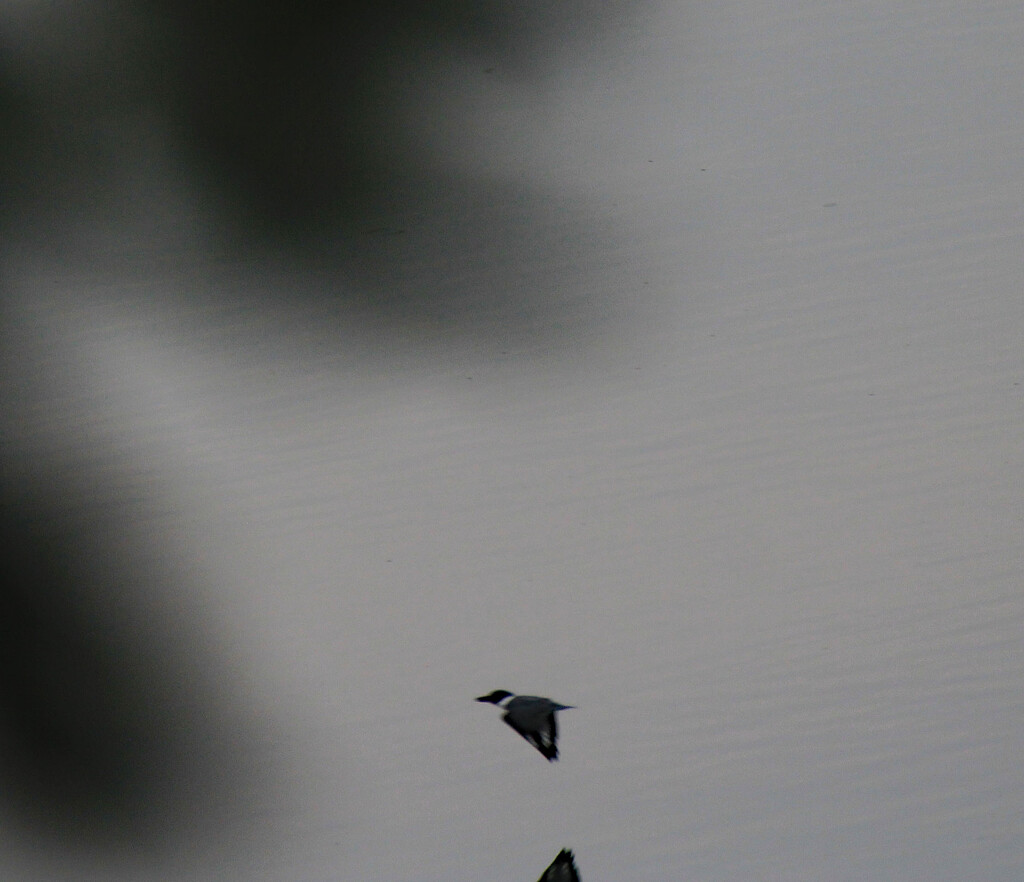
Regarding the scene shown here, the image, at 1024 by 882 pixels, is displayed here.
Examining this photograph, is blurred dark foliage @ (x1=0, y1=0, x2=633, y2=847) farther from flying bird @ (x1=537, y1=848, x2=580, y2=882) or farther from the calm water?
flying bird @ (x1=537, y1=848, x2=580, y2=882)

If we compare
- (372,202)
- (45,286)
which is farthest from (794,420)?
(45,286)

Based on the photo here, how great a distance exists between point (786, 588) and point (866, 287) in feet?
0.40

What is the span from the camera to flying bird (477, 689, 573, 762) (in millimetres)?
481

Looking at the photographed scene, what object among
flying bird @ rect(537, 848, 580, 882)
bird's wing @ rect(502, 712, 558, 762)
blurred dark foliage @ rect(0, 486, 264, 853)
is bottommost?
flying bird @ rect(537, 848, 580, 882)

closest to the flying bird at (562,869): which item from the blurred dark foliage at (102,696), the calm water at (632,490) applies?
the calm water at (632,490)

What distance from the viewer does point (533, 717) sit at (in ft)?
1.58

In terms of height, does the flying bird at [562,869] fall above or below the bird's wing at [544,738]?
below

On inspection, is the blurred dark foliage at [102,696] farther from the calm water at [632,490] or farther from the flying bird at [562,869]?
the flying bird at [562,869]

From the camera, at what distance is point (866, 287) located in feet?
1.66

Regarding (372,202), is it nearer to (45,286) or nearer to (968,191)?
(45,286)

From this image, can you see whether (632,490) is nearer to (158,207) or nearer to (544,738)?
(544,738)

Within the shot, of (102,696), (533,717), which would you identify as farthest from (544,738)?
(102,696)

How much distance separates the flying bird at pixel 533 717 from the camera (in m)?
0.48

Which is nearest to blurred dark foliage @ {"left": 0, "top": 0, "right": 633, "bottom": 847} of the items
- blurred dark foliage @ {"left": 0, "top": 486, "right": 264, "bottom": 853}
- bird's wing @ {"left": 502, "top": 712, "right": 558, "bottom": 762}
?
blurred dark foliage @ {"left": 0, "top": 486, "right": 264, "bottom": 853}
